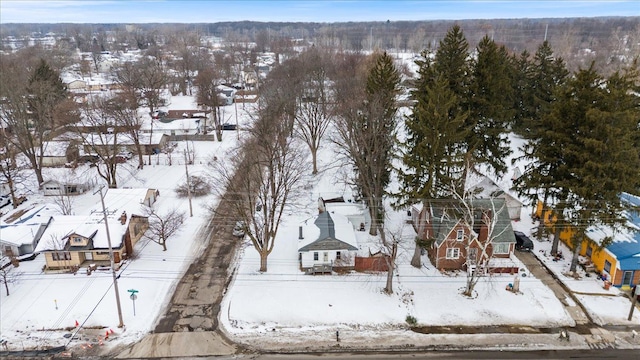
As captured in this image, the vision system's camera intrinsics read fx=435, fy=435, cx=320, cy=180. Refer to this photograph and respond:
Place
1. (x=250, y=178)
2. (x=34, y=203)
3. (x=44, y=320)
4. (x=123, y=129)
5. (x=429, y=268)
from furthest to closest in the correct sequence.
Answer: (x=123, y=129)
(x=34, y=203)
(x=250, y=178)
(x=429, y=268)
(x=44, y=320)

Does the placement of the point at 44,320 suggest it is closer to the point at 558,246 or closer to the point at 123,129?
the point at 123,129

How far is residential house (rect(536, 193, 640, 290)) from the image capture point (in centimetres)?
2273

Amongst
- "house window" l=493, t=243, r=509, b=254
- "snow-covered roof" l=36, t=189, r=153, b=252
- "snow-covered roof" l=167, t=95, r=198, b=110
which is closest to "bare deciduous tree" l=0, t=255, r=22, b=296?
"snow-covered roof" l=36, t=189, r=153, b=252

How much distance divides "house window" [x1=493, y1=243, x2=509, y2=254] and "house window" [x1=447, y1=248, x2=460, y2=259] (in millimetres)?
2342

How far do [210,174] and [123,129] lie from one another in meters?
8.83

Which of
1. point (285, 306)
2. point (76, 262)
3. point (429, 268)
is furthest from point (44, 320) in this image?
point (429, 268)

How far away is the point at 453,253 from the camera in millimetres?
24906

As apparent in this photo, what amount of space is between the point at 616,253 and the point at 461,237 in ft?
26.0

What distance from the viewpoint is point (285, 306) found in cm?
2161

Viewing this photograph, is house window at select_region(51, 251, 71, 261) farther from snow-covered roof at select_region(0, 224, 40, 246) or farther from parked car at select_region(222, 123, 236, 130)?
parked car at select_region(222, 123, 236, 130)

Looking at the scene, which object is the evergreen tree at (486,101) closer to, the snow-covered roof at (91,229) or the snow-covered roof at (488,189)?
the snow-covered roof at (488,189)

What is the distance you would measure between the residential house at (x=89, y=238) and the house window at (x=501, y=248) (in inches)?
860

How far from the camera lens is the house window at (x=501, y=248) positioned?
25.4 meters

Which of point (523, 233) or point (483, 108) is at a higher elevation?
point (483, 108)
